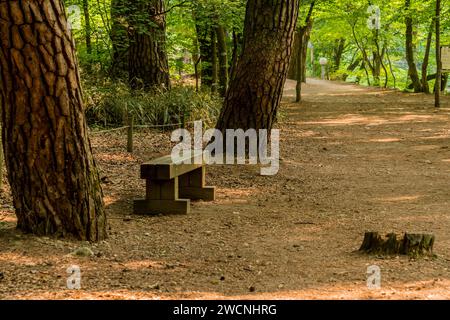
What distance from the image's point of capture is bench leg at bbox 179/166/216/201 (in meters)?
8.19

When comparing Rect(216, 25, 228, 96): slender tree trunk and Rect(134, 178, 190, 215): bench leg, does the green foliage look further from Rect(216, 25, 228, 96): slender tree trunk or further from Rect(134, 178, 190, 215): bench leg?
Rect(134, 178, 190, 215): bench leg

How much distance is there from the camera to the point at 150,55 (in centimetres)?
1505

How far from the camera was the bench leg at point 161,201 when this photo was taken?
7.28 meters

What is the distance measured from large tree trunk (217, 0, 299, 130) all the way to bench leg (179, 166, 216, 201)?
2145 millimetres

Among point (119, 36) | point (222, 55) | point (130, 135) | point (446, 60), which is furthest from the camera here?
point (446, 60)

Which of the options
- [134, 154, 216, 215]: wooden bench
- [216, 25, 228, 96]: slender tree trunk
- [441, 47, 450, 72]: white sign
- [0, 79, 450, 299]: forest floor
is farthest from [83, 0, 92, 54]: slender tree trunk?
[441, 47, 450, 72]: white sign

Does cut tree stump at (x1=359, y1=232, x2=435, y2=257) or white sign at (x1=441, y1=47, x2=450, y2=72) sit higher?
white sign at (x1=441, y1=47, x2=450, y2=72)

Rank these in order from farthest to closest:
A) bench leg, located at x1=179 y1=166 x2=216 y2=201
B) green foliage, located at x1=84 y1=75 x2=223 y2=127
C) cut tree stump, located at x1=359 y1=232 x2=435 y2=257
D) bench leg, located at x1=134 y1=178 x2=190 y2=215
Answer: green foliage, located at x1=84 y1=75 x2=223 y2=127, bench leg, located at x1=179 y1=166 x2=216 y2=201, bench leg, located at x1=134 y1=178 x2=190 y2=215, cut tree stump, located at x1=359 y1=232 x2=435 y2=257

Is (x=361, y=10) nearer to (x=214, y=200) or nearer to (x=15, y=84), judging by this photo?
(x=214, y=200)

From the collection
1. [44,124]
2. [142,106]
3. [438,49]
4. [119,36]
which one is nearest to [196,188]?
[44,124]

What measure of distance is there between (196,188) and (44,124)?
322 cm

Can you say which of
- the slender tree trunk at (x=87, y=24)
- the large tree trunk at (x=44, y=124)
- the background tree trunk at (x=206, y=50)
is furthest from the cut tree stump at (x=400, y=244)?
the background tree trunk at (x=206, y=50)

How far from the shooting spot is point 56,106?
528 centimetres

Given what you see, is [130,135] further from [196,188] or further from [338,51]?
[338,51]
